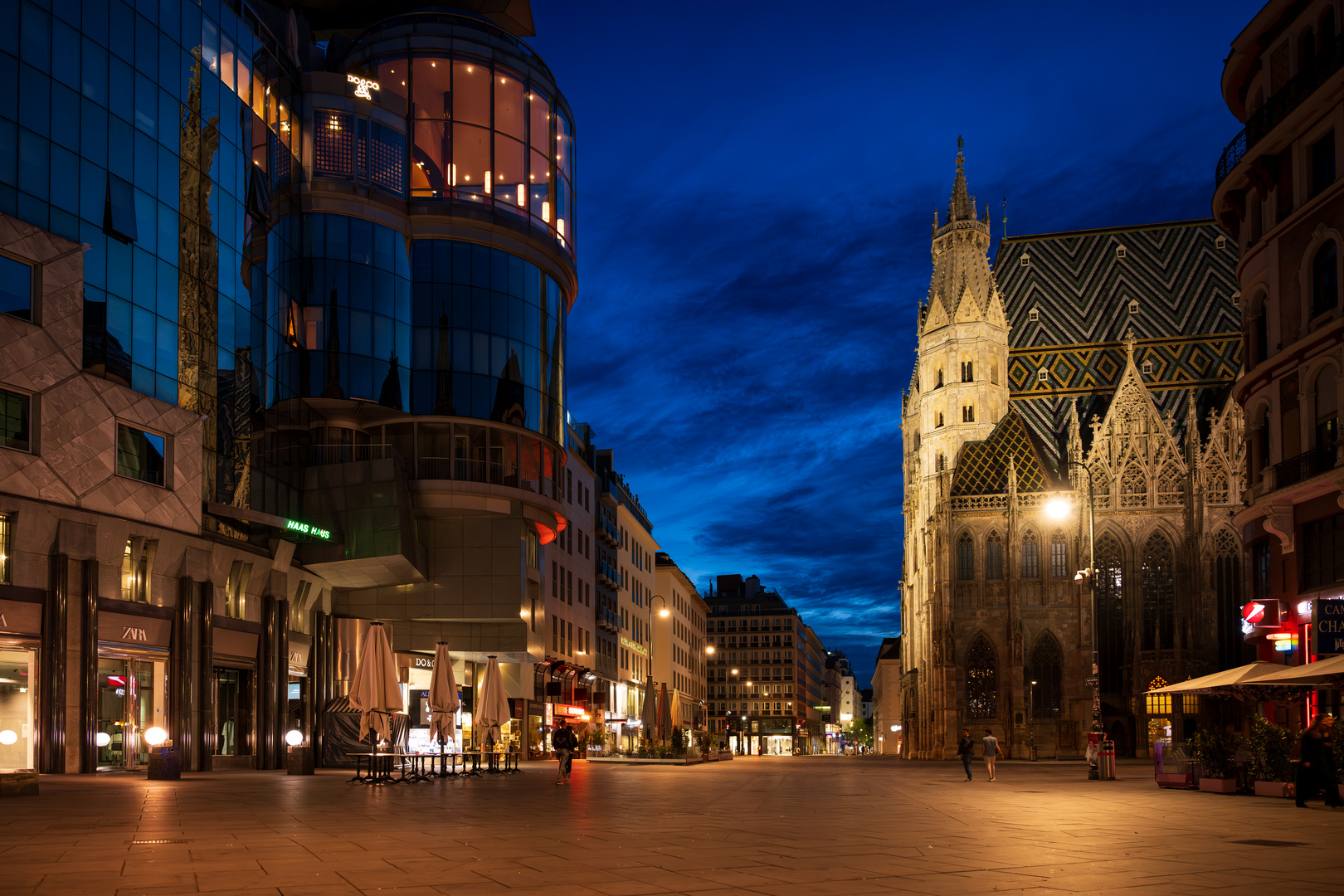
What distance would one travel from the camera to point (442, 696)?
112ft

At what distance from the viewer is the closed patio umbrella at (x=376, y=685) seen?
98.4ft

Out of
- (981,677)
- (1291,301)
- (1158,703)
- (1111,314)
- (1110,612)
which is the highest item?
(1111,314)

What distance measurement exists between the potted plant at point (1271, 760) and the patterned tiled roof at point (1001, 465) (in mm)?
62663

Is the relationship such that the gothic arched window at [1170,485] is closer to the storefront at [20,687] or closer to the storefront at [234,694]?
the storefront at [234,694]

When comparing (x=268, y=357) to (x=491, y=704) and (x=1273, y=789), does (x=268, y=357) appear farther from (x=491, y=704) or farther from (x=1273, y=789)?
(x=1273, y=789)

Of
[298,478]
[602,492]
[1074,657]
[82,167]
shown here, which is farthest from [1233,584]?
[82,167]

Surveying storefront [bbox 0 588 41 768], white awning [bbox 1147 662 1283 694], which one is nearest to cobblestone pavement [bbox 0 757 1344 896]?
white awning [bbox 1147 662 1283 694]

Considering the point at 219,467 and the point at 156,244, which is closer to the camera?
the point at 156,244

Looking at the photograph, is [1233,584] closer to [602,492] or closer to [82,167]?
[602,492]

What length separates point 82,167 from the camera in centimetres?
3312

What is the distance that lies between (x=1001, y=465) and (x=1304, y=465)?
2365 inches

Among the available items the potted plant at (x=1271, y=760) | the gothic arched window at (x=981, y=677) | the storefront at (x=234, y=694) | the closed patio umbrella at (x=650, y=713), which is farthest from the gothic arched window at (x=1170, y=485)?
the storefront at (x=234, y=694)

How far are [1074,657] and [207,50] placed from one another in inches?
2660

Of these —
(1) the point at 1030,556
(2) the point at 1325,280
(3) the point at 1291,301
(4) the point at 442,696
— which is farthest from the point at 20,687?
(1) the point at 1030,556
